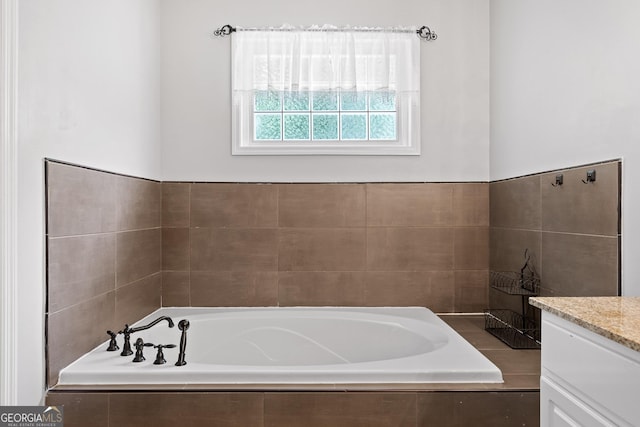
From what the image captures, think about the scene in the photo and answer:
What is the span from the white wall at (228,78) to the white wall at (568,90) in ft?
1.03

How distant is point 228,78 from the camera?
3.24 metres

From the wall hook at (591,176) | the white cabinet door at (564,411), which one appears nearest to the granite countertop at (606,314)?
the white cabinet door at (564,411)

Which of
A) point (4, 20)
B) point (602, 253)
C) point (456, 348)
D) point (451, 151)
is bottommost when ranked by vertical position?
point (456, 348)

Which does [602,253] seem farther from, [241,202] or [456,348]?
[241,202]

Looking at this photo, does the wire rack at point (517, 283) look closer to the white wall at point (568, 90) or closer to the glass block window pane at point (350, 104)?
the white wall at point (568, 90)

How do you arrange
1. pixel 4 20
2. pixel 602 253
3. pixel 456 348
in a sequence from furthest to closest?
pixel 456 348 < pixel 602 253 < pixel 4 20

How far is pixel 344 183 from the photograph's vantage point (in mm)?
3240

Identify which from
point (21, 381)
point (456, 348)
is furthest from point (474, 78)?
point (21, 381)

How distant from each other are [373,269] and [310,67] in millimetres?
1419

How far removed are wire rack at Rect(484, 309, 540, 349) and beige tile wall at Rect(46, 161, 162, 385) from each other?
2087 millimetres

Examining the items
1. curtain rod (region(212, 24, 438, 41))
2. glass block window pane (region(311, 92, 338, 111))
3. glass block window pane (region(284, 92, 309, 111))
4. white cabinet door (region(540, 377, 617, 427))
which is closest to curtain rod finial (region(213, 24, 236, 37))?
curtain rod (region(212, 24, 438, 41))

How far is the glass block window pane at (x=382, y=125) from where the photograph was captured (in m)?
3.31

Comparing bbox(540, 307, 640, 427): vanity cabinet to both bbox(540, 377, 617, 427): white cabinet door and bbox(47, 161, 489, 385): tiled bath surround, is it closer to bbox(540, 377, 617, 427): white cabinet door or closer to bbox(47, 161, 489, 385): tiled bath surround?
bbox(540, 377, 617, 427): white cabinet door

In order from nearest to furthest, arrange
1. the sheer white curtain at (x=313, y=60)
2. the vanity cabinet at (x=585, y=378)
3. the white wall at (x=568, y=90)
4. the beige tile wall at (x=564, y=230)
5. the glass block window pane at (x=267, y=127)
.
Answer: the vanity cabinet at (x=585, y=378)
the white wall at (x=568, y=90)
the beige tile wall at (x=564, y=230)
the sheer white curtain at (x=313, y=60)
the glass block window pane at (x=267, y=127)
